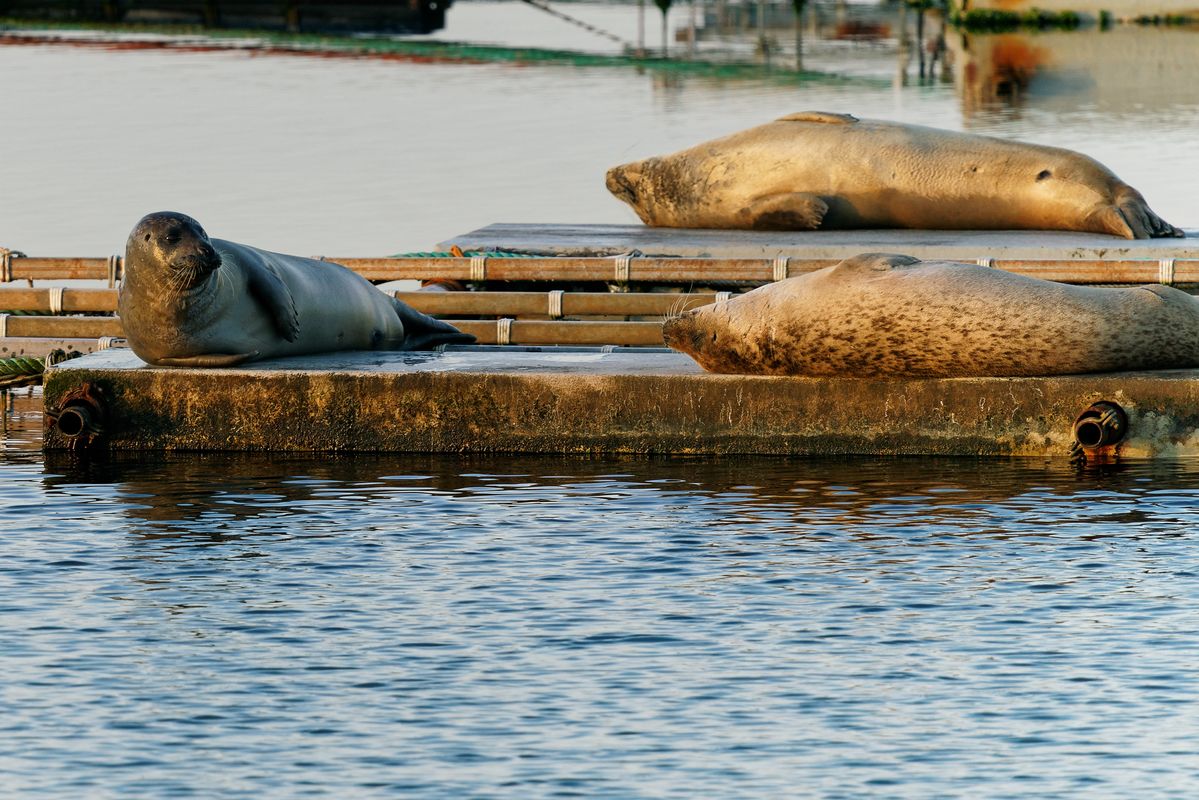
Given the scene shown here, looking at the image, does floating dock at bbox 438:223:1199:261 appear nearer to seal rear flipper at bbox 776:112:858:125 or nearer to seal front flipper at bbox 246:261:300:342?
seal rear flipper at bbox 776:112:858:125

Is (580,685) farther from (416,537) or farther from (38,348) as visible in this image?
(38,348)

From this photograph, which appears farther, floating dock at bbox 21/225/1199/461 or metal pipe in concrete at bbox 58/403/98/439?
metal pipe in concrete at bbox 58/403/98/439

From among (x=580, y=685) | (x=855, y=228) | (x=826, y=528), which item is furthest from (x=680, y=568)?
(x=855, y=228)

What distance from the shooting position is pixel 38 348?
1313 centimetres

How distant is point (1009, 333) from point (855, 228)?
18.8 feet

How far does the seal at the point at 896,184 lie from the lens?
52.1 feet

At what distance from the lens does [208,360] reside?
11023 mm

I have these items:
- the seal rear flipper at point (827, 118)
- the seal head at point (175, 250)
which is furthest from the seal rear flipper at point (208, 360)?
the seal rear flipper at point (827, 118)

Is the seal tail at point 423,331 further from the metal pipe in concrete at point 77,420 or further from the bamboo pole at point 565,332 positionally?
the metal pipe in concrete at point 77,420

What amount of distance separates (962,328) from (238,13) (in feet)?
203

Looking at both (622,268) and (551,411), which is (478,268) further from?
(551,411)

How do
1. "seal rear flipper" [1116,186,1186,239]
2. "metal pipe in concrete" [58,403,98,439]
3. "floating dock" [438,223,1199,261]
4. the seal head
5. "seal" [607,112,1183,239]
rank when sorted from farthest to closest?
"seal" [607,112,1183,239] < "seal rear flipper" [1116,186,1186,239] < "floating dock" [438,223,1199,261] < "metal pipe in concrete" [58,403,98,439] < the seal head

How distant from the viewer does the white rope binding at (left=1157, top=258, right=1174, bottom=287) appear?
1398 cm

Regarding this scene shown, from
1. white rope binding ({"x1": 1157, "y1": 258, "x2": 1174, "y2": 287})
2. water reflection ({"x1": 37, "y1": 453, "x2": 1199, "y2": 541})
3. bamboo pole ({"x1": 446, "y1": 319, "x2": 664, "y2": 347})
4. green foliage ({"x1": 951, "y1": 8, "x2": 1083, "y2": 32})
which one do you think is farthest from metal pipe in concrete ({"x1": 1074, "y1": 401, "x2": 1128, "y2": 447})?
green foliage ({"x1": 951, "y1": 8, "x2": 1083, "y2": 32})
